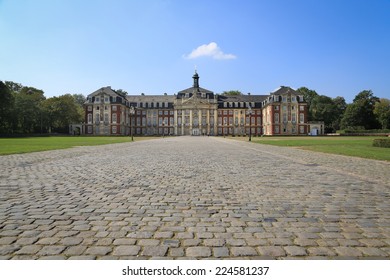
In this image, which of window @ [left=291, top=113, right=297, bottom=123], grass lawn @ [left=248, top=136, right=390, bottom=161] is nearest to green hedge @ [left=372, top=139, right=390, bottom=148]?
grass lawn @ [left=248, top=136, right=390, bottom=161]

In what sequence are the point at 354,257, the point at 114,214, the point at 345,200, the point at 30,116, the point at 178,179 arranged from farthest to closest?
the point at 30,116 < the point at 178,179 < the point at 345,200 < the point at 114,214 < the point at 354,257

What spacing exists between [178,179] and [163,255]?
522 centimetres

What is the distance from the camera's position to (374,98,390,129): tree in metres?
77.2

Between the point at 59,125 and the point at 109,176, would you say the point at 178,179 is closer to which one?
the point at 109,176

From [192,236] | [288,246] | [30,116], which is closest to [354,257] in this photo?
[288,246]

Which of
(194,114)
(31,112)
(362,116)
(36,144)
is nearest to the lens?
(36,144)

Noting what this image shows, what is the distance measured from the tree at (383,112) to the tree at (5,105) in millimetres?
92150

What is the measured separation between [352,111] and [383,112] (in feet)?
27.3

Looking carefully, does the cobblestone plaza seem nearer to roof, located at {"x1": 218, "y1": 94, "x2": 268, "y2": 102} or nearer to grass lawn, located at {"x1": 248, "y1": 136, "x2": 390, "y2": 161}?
grass lawn, located at {"x1": 248, "y1": 136, "x2": 390, "y2": 161}

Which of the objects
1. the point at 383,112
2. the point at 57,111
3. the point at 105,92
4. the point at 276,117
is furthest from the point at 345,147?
the point at 105,92

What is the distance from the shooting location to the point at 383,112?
7862 cm

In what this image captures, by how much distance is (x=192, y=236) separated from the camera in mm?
3906

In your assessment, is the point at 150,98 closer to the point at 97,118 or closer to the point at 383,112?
the point at 97,118

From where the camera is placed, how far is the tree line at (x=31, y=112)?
58969mm
